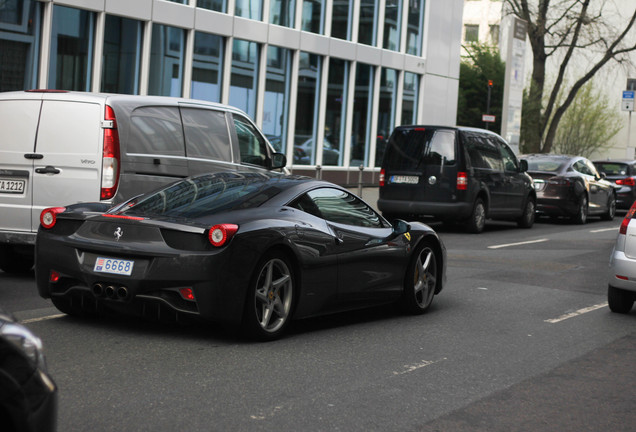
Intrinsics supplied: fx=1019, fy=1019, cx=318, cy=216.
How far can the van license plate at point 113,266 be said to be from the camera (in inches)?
277

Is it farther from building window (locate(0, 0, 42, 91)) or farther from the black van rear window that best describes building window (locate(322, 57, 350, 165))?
the black van rear window

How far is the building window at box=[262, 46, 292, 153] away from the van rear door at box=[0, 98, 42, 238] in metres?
18.8

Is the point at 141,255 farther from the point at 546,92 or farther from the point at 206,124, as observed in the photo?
the point at 546,92

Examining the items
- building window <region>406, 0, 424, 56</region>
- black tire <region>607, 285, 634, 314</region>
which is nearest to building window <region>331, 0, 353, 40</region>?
building window <region>406, 0, 424, 56</region>

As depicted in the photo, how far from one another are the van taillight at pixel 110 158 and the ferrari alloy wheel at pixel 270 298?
136 inches

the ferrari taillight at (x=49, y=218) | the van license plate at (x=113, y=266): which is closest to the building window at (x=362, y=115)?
the ferrari taillight at (x=49, y=218)

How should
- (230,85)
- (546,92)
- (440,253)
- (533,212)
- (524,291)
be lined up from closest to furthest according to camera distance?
1. (440,253)
2. (524,291)
3. (533,212)
4. (230,85)
5. (546,92)

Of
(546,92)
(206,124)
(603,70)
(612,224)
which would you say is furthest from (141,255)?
(603,70)

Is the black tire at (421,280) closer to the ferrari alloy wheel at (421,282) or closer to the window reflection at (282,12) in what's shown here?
the ferrari alloy wheel at (421,282)

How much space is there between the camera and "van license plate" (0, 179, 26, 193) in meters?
10.2

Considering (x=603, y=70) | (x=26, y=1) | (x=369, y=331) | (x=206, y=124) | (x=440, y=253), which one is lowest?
(x=369, y=331)

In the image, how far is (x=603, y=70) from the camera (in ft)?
234

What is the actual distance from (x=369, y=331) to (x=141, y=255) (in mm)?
2133

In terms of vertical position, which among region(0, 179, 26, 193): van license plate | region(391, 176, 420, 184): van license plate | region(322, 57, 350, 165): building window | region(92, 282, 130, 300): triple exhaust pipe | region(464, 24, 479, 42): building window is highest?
region(464, 24, 479, 42): building window
